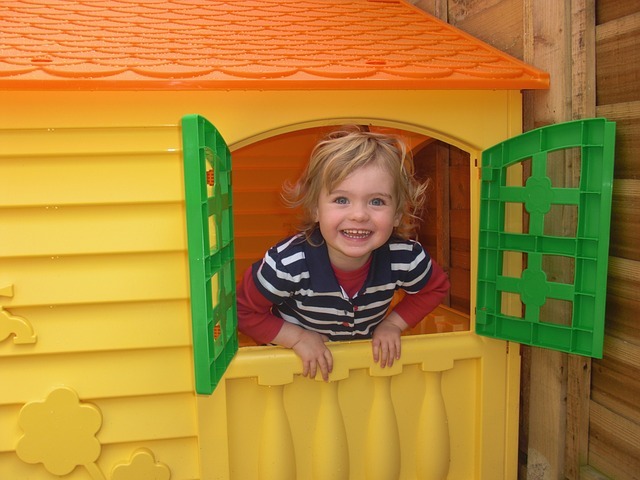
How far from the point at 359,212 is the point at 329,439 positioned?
2.43 ft

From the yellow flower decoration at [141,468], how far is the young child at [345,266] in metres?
0.49

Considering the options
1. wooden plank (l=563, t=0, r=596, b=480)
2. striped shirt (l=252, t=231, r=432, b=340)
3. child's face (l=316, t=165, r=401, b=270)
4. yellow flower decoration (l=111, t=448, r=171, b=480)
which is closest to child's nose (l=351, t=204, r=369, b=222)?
child's face (l=316, t=165, r=401, b=270)

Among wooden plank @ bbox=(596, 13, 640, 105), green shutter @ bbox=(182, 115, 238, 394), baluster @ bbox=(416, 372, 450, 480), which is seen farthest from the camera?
baluster @ bbox=(416, 372, 450, 480)

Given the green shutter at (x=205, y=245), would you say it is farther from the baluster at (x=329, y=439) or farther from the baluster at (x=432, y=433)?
the baluster at (x=432, y=433)

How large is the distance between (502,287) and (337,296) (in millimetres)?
531

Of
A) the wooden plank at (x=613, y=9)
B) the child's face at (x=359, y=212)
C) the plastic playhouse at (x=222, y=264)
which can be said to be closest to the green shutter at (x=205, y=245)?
the plastic playhouse at (x=222, y=264)

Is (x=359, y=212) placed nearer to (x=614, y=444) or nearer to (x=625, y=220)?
(x=625, y=220)

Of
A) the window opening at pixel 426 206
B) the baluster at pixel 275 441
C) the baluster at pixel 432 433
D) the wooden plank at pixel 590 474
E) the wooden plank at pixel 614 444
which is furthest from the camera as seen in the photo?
the window opening at pixel 426 206

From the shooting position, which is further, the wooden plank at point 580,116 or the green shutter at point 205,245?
the wooden plank at point 580,116

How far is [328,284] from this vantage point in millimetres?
2139

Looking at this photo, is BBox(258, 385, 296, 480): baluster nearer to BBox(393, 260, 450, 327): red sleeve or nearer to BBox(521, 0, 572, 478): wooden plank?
BBox(393, 260, 450, 327): red sleeve

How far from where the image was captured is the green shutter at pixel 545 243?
180 cm

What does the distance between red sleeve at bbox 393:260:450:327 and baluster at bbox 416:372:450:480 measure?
8.2 inches

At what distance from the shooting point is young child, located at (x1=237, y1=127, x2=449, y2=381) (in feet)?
6.66
